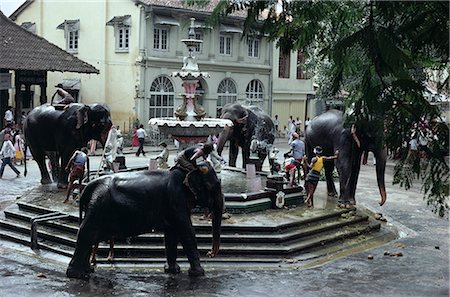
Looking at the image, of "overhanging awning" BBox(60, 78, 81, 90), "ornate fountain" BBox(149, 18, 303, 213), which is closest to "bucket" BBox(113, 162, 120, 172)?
"ornate fountain" BBox(149, 18, 303, 213)

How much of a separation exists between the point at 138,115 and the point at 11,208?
2061cm

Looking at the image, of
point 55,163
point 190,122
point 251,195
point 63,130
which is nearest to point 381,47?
point 251,195

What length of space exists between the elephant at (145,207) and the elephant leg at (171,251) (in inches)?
2.5

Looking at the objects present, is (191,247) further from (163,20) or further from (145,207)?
(163,20)

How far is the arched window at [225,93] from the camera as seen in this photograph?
3850cm

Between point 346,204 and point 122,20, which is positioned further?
point 122,20

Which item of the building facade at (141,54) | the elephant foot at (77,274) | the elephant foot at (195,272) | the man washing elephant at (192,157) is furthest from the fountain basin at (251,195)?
the building facade at (141,54)

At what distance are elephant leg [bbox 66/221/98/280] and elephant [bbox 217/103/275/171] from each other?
878 cm

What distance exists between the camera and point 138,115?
34.4 m

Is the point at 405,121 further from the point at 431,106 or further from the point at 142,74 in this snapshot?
the point at 142,74

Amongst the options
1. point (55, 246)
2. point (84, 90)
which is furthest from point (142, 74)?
point (55, 246)

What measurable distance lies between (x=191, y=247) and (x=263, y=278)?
48.9 inches

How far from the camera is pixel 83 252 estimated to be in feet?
32.9

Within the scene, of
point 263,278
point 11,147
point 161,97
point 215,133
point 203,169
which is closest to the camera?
point 203,169
